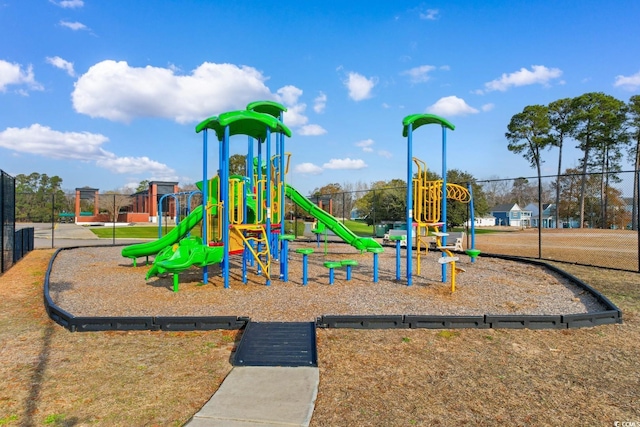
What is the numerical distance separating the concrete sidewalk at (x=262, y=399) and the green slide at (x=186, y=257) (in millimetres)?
4023

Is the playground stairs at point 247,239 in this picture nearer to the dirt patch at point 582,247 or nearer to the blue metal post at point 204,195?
the blue metal post at point 204,195

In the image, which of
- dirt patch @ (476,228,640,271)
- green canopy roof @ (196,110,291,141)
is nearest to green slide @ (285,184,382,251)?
green canopy roof @ (196,110,291,141)

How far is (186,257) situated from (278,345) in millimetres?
3924

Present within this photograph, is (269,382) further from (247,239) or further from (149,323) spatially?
(247,239)

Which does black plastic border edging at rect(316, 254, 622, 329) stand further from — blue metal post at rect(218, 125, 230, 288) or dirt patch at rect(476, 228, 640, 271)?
dirt patch at rect(476, 228, 640, 271)

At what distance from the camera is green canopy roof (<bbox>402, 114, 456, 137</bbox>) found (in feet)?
27.8

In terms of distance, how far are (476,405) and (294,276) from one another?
6424 millimetres

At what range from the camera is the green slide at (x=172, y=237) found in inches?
378

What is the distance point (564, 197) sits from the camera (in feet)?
125

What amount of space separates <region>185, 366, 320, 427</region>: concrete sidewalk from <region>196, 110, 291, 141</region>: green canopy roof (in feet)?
17.0

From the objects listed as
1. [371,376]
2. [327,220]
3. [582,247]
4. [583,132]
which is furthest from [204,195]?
[583,132]

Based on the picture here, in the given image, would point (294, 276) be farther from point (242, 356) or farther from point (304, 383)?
point (304, 383)

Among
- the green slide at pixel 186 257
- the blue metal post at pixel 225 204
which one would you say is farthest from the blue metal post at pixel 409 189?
the green slide at pixel 186 257

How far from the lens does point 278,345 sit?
4.45 metres
